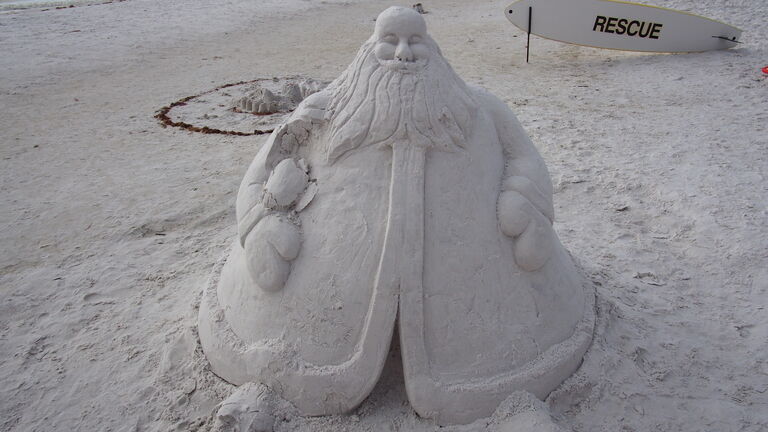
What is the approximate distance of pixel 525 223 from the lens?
6.62 ft

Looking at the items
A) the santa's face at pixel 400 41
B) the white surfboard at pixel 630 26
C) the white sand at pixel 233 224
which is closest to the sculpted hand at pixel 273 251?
the white sand at pixel 233 224

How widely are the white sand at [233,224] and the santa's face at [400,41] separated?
1.11 metres

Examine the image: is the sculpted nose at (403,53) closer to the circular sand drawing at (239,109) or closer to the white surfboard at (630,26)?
the circular sand drawing at (239,109)

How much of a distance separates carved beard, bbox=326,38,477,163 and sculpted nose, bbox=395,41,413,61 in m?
0.02

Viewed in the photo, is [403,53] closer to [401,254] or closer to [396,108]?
[396,108]

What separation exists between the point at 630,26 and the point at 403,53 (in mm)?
6363

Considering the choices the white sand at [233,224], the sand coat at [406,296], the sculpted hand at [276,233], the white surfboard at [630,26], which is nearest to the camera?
the sand coat at [406,296]

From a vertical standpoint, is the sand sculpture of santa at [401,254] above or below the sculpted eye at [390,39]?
below

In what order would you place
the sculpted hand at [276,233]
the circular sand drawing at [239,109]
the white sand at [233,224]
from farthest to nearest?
the circular sand drawing at [239,109] → the white sand at [233,224] → the sculpted hand at [276,233]

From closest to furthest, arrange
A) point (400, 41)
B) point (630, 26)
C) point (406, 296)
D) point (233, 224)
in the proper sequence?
1. point (406, 296)
2. point (400, 41)
3. point (233, 224)
4. point (630, 26)

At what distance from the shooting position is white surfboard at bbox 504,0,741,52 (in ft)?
23.3

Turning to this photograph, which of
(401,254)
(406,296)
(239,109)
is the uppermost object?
(401,254)

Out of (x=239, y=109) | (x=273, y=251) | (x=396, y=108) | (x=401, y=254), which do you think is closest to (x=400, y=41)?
(x=396, y=108)

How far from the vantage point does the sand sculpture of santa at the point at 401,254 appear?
1.90 m
